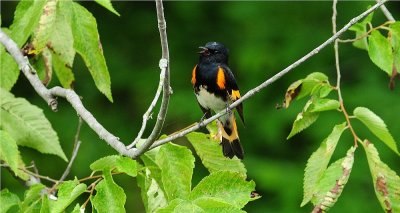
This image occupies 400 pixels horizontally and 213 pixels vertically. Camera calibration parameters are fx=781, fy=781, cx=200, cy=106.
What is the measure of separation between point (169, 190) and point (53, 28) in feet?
2.45

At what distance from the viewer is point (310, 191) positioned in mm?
2098

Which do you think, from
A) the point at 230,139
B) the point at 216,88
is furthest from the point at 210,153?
the point at 216,88

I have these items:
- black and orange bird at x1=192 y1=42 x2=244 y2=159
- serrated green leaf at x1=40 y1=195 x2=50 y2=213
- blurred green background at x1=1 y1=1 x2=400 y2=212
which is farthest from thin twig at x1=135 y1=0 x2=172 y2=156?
A: blurred green background at x1=1 y1=1 x2=400 y2=212

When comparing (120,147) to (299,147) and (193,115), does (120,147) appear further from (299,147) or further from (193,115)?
(299,147)

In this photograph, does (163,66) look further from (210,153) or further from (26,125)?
(26,125)

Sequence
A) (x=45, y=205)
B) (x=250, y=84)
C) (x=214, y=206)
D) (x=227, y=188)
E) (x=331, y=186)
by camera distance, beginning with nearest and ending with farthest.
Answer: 1. (x=214, y=206)
2. (x=227, y=188)
3. (x=45, y=205)
4. (x=331, y=186)
5. (x=250, y=84)

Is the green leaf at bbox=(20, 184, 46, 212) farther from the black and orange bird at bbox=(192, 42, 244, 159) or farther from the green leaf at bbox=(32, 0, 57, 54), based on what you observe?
the black and orange bird at bbox=(192, 42, 244, 159)

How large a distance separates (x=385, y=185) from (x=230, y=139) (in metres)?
0.90

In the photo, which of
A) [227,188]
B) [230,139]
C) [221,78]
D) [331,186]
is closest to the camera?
[227,188]

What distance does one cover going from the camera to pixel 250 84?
6.93 m

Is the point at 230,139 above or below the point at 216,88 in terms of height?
below

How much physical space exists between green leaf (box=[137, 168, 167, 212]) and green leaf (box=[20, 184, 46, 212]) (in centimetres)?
28

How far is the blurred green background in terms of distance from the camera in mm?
6328

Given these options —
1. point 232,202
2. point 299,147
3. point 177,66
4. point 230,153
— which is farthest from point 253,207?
point 232,202
